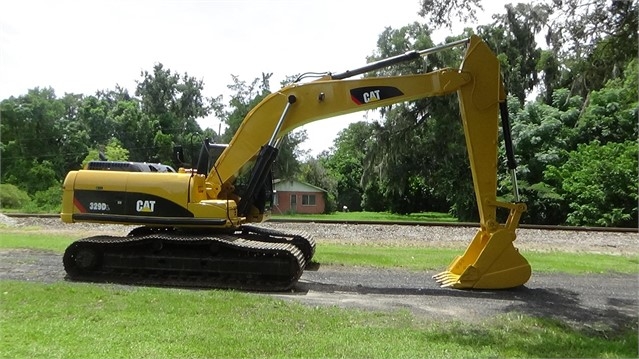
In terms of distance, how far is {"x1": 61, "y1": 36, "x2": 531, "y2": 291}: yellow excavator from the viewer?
929 centimetres

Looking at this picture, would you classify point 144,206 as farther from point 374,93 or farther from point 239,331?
point 239,331

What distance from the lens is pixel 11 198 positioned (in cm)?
3253

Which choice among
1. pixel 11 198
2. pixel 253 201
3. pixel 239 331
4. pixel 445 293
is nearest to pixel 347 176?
pixel 11 198

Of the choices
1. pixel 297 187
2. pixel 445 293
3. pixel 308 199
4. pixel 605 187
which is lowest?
pixel 445 293

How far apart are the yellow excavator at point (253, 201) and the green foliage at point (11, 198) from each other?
25311mm

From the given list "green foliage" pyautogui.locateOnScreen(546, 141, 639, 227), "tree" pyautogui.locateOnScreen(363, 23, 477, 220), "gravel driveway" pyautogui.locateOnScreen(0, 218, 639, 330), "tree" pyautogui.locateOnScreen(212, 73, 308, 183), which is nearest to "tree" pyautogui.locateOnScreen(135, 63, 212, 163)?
"tree" pyautogui.locateOnScreen(212, 73, 308, 183)

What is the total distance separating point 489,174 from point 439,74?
1813 mm

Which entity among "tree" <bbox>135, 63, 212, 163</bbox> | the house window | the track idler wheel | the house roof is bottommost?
the track idler wheel

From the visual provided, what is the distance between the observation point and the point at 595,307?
810 cm

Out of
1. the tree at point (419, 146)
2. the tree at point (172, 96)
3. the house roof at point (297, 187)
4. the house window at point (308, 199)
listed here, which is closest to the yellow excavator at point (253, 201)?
the tree at point (419, 146)

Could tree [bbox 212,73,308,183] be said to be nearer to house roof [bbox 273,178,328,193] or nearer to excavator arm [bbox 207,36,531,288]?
house roof [bbox 273,178,328,193]

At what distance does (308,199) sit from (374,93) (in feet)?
139

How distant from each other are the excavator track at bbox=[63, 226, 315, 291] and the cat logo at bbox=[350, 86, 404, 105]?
2.71 m

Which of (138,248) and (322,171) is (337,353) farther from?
(322,171)
